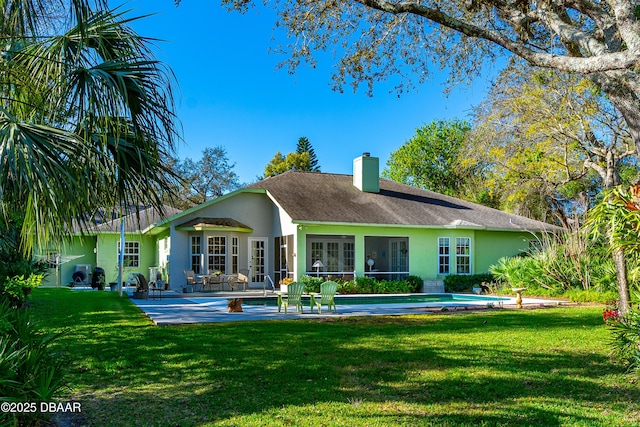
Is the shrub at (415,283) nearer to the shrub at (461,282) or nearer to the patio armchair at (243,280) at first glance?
the shrub at (461,282)

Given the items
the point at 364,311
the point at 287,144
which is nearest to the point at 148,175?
the point at 364,311

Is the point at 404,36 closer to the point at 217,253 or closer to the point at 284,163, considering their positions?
the point at 217,253

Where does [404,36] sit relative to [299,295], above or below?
above

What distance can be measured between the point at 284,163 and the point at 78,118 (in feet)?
155

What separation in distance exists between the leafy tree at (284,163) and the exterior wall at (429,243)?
28.7 metres

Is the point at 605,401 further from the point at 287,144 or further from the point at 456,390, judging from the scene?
the point at 287,144

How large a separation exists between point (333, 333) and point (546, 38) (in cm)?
806

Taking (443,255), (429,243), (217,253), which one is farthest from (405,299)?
(217,253)

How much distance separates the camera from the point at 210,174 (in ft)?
158

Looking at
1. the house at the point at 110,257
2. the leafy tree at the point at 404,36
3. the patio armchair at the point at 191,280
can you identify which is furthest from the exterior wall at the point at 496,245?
the house at the point at 110,257

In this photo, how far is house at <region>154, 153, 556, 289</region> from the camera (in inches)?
901

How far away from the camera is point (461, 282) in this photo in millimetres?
24125

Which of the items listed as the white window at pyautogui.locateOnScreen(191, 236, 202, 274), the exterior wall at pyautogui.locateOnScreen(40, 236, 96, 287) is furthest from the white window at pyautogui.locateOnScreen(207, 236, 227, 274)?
the exterior wall at pyautogui.locateOnScreen(40, 236, 96, 287)

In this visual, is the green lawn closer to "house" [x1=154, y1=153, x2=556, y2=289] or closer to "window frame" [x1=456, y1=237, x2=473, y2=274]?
"house" [x1=154, y1=153, x2=556, y2=289]
